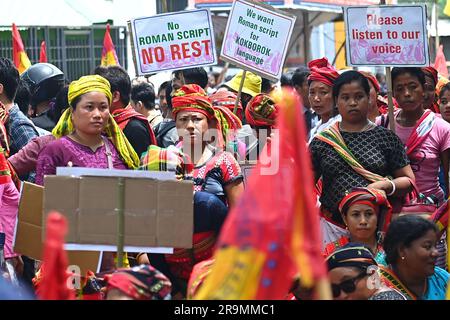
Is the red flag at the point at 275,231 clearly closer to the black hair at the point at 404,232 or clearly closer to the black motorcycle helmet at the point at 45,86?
the black hair at the point at 404,232

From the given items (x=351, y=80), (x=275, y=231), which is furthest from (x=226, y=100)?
(x=275, y=231)

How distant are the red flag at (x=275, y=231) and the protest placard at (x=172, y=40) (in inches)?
206

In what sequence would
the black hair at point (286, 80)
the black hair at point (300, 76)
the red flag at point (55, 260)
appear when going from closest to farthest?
the red flag at point (55, 260) < the black hair at point (300, 76) < the black hair at point (286, 80)

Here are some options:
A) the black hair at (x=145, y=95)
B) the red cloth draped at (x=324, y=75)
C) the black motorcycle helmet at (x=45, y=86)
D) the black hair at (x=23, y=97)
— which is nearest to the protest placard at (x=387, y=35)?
the red cloth draped at (x=324, y=75)

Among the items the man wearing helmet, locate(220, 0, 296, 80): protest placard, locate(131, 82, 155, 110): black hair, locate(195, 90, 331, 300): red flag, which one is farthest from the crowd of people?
locate(195, 90, 331, 300): red flag

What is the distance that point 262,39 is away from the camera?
28.5 ft

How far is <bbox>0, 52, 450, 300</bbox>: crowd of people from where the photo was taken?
5.76 meters

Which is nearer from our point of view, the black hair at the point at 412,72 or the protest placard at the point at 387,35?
the black hair at the point at 412,72

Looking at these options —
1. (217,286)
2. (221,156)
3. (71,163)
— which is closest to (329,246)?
(221,156)

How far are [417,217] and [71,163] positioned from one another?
1829 mm

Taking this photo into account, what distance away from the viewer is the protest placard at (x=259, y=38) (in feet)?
28.4

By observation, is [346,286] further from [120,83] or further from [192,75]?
→ [192,75]

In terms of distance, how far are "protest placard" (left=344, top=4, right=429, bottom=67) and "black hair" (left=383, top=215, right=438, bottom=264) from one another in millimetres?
2373
